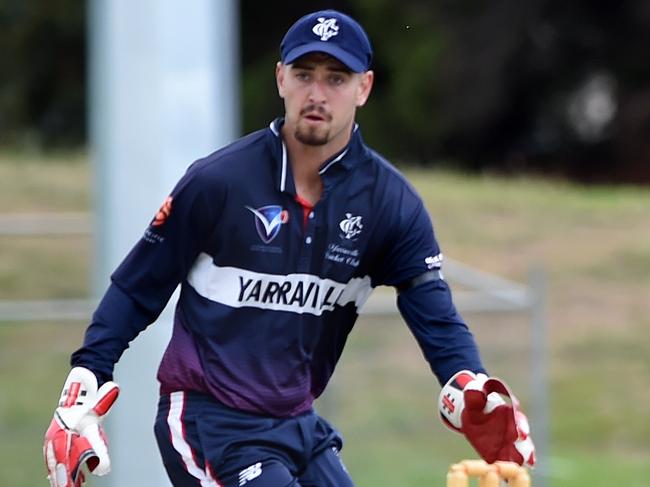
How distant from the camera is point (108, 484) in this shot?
9.60 meters

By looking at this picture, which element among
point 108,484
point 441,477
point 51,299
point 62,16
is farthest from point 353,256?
point 62,16

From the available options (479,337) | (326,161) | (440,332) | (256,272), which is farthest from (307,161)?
(479,337)

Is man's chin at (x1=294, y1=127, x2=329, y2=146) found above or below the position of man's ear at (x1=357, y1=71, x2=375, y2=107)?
below

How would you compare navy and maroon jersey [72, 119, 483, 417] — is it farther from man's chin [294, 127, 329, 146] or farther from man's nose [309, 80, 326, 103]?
man's nose [309, 80, 326, 103]

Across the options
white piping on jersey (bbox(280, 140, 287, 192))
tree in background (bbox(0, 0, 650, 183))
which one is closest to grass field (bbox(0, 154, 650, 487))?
tree in background (bbox(0, 0, 650, 183))

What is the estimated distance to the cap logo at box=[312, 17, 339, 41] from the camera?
5309 millimetres

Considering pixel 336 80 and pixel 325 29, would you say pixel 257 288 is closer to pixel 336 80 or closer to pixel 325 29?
pixel 336 80

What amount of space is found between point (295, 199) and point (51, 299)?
11.3m

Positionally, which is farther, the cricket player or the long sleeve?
the long sleeve

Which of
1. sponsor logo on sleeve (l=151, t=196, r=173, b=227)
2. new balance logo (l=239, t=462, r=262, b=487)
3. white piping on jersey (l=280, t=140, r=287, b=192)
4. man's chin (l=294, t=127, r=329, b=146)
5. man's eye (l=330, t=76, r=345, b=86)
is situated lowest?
new balance logo (l=239, t=462, r=262, b=487)

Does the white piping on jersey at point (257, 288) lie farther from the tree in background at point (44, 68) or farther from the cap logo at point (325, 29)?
the tree in background at point (44, 68)

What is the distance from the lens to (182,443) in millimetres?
5340

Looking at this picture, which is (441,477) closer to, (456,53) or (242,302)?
(242,302)

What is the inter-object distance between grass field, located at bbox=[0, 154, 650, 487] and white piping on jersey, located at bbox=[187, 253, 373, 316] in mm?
6447
